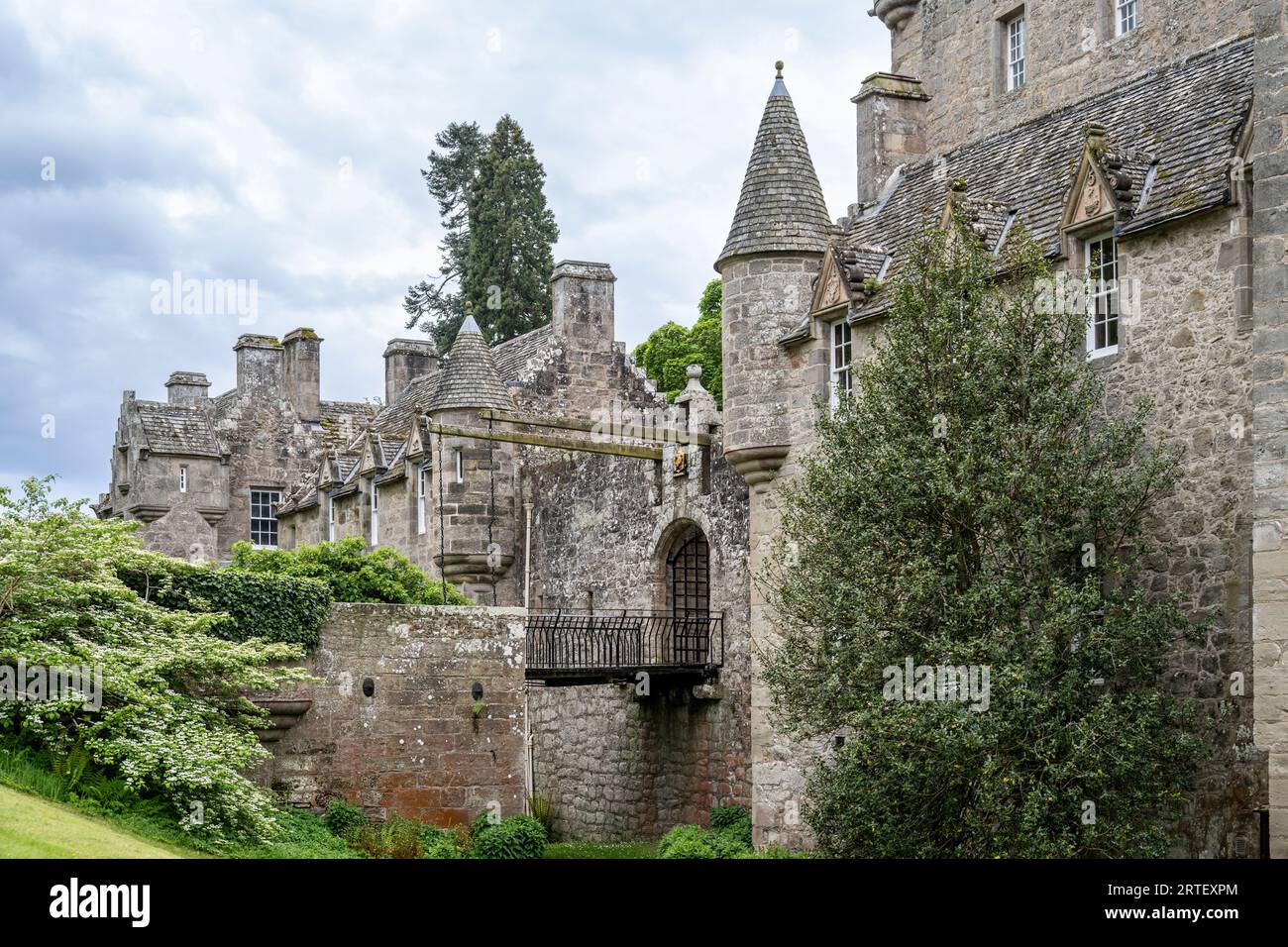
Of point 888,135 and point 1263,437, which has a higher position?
point 888,135

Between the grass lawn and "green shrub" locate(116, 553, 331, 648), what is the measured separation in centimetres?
393

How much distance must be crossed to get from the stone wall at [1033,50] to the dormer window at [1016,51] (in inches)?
4.4

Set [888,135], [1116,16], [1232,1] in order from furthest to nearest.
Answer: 1. [888,135]
2. [1116,16]
3. [1232,1]

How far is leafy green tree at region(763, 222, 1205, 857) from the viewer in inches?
629


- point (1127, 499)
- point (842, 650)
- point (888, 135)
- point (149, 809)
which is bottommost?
point (149, 809)

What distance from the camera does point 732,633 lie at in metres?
24.9

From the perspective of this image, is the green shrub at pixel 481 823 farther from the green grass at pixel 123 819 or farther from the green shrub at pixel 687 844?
the green grass at pixel 123 819

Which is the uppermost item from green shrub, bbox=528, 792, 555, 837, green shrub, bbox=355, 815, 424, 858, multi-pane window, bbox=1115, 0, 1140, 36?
multi-pane window, bbox=1115, 0, 1140, 36

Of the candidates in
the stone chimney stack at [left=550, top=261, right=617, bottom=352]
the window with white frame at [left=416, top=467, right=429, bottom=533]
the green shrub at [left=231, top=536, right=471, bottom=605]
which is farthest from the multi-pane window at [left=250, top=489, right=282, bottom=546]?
the green shrub at [left=231, top=536, right=471, bottom=605]

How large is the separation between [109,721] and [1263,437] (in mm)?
11751

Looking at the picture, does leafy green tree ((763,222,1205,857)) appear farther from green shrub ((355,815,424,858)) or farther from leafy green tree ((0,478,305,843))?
leafy green tree ((0,478,305,843))
